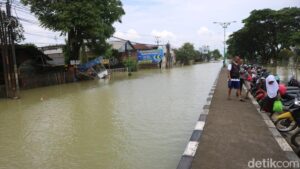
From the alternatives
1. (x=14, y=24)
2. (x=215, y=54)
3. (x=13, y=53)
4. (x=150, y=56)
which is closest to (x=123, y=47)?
(x=150, y=56)

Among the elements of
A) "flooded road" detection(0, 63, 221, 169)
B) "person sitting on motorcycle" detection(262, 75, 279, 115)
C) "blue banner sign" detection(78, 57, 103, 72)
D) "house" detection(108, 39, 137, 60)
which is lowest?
"flooded road" detection(0, 63, 221, 169)

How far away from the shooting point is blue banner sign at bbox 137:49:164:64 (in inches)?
2388

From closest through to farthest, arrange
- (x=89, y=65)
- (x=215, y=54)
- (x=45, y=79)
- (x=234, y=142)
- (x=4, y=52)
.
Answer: (x=234, y=142), (x=4, y=52), (x=45, y=79), (x=89, y=65), (x=215, y=54)

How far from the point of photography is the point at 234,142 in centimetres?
566

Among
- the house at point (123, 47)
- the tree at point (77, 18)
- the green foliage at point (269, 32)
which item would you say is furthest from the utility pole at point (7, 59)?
the house at point (123, 47)

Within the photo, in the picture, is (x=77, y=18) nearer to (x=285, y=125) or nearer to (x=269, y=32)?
(x=285, y=125)

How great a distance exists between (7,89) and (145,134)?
40.2 ft

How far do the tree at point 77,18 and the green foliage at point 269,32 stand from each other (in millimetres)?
19250

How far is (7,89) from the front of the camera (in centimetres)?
1664

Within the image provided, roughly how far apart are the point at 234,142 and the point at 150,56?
184ft

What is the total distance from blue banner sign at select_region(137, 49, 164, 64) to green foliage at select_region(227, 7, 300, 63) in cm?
1791

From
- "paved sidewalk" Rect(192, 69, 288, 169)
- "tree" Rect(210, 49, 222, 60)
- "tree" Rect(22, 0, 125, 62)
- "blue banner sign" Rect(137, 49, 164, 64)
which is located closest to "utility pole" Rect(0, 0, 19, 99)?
"tree" Rect(22, 0, 125, 62)

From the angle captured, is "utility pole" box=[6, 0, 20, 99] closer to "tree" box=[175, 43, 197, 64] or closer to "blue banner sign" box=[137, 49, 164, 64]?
"blue banner sign" box=[137, 49, 164, 64]

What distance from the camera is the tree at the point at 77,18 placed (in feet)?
77.8
